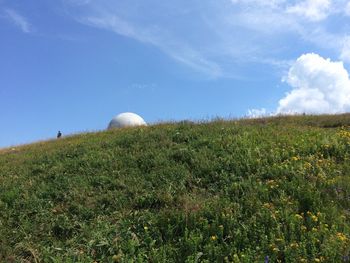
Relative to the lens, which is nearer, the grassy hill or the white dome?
the grassy hill

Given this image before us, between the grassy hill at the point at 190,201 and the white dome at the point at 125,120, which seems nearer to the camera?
the grassy hill at the point at 190,201

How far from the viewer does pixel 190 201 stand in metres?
8.61

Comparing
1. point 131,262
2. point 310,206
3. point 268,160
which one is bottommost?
point 131,262

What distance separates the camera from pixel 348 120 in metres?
15.8

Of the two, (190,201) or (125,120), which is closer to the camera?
(190,201)

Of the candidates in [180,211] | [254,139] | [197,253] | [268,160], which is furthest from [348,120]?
[197,253]

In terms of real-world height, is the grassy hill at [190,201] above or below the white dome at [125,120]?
below

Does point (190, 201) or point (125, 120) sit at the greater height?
point (125, 120)

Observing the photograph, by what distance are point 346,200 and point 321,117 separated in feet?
31.7

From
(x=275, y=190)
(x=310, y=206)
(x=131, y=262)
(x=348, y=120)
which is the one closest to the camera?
(x=131, y=262)

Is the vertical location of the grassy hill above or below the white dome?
below

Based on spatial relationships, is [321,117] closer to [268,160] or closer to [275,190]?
[268,160]

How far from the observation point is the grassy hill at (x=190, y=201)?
691 centimetres

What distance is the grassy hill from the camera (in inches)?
272
